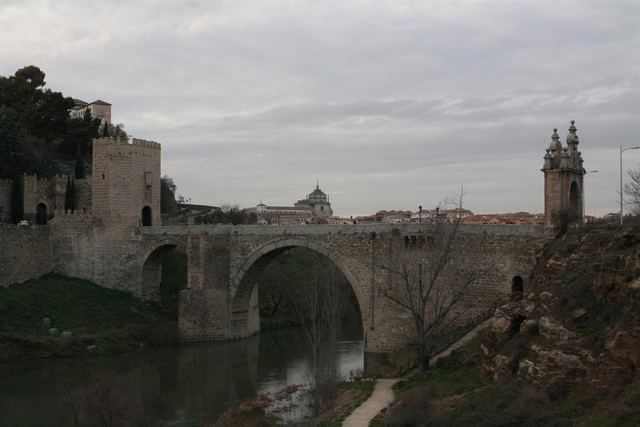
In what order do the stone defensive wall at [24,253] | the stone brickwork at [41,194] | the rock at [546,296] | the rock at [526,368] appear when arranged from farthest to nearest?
1. the stone brickwork at [41,194]
2. the stone defensive wall at [24,253]
3. the rock at [546,296]
4. the rock at [526,368]

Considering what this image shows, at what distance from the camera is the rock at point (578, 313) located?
16300mm

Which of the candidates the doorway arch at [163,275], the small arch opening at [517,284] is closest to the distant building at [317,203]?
the doorway arch at [163,275]

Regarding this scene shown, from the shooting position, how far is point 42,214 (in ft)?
138

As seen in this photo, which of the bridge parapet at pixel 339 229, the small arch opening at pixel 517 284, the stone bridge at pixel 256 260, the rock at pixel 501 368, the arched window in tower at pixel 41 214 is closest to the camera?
the rock at pixel 501 368

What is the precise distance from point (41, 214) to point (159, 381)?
→ 17707mm

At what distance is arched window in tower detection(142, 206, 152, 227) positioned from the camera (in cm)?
3874

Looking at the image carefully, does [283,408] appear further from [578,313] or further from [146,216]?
[146,216]

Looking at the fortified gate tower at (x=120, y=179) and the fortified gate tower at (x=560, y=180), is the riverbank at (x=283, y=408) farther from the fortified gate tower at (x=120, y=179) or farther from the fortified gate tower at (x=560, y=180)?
the fortified gate tower at (x=120, y=179)

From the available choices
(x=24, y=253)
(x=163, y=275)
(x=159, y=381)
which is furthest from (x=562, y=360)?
(x=163, y=275)

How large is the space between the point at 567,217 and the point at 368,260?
26.4ft

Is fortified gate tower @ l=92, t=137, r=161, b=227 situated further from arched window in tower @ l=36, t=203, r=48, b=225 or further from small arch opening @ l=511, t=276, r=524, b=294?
small arch opening @ l=511, t=276, r=524, b=294

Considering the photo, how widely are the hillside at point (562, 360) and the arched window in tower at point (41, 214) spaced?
27785 mm

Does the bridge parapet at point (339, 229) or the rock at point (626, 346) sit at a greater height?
the bridge parapet at point (339, 229)

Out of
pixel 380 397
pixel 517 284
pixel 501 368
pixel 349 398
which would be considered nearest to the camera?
pixel 501 368
